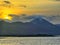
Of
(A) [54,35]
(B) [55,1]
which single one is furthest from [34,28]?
(B) [55,1]

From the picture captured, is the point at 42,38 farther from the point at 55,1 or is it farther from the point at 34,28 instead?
the point at 55,1

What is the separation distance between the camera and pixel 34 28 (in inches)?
101

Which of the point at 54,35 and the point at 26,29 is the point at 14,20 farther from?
the point at 54,35

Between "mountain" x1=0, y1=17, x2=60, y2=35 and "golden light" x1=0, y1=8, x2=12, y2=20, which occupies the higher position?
"golden light" x1=0, y1=8, x2=12, y2=20

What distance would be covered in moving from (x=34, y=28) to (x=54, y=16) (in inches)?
11.1

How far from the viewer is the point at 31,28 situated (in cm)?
256

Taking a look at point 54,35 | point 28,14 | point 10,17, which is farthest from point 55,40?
point 10,17

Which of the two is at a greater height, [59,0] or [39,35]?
[59,0]

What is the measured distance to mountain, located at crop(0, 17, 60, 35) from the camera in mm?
2551

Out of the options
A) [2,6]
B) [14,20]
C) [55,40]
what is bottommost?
[55,40]

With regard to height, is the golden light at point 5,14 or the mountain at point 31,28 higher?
the golden light at point 5,14

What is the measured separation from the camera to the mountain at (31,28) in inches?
100

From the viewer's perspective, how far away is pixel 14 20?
8.36ft

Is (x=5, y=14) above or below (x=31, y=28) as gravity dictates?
above
